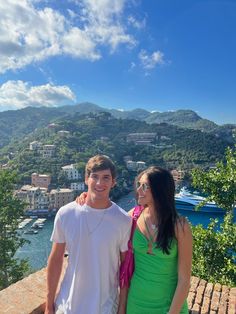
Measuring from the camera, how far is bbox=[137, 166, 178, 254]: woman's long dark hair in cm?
195

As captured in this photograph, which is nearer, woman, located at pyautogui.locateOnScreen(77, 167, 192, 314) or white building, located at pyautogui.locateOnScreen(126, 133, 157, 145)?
woman, located at pyautogui.locateOnScreen(77, 167, 192, 314)

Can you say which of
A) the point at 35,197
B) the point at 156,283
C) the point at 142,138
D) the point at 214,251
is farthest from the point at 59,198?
the point at 142,138

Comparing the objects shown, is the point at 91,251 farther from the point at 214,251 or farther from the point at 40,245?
the point at 40,245

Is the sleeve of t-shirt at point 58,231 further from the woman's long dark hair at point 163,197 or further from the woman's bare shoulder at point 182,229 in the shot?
the woman's bare shoulder at point 182,229

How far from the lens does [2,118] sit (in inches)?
5699

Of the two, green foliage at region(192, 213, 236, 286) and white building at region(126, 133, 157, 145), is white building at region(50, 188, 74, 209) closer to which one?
green foliage at region(192, 213, 236, 286)

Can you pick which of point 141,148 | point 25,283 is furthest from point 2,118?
point 25,283

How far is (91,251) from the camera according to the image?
193 cm

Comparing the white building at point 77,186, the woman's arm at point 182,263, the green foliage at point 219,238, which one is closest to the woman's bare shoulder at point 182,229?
the woman's arm at point 182,263

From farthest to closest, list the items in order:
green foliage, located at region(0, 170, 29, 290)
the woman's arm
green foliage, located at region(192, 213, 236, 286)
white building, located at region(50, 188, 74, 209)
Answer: white building, located at region(50, 188, 74, 209) < green foliage, located at region(0, 170, 29, 290) < green foliage, located at region(192, 213, 236, 286) < the woman's arm

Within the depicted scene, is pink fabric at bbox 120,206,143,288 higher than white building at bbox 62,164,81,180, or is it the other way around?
pink fabric at bbox 120,206,143,288

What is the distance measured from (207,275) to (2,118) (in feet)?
490

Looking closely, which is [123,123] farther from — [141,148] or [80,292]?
[80,292]

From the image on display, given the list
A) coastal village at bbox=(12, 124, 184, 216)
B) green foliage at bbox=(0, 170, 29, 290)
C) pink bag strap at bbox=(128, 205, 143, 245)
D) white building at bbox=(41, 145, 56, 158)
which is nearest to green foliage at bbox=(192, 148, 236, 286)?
pink bag strap at bbox=(128, 205, 143, 245)
